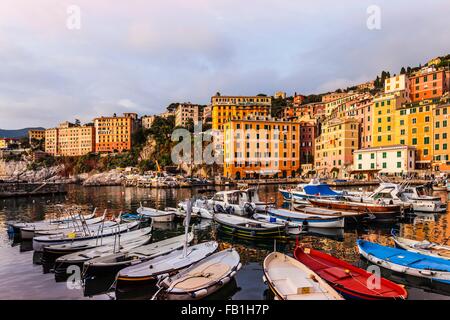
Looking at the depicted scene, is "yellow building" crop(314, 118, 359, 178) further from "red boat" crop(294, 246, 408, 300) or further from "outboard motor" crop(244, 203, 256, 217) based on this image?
"red boat" crop(294, 246, 408, 300)

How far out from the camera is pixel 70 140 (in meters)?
159

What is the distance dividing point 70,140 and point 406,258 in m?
171

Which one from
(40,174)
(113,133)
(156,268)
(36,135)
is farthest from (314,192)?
(36,135)

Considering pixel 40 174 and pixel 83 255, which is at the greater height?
pixel 40 174

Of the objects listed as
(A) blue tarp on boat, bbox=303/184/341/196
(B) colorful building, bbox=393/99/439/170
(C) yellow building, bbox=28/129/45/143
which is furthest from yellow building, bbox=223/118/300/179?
Answer: (C) yellow building, bbox=28/129/45/143

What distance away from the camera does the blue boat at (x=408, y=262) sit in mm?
12984

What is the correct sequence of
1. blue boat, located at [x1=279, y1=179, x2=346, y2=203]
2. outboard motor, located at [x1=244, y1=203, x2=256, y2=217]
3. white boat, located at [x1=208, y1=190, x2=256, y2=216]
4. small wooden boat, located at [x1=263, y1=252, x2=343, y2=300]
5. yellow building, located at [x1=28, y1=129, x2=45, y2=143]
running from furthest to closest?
1. yellow building, located at [x1=28, y1=129, x2=45, y2=143]
2. blue boat, located at [x1=279, y1=179, x2=346, y2=203]
3. white boat, located at [x1=208, y1=190, x2=256, y2=216]
4. outboard motor, located at [x1=244, y1=203, x2=256, y2=217]
5. small wooden boat, located at [x1=263, y1=252, x2=343, y2=300]

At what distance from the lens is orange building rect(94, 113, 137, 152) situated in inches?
5856

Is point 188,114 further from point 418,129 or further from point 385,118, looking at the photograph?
point 418,129

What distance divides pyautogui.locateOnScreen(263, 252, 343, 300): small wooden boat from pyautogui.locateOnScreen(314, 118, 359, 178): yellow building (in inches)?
2728

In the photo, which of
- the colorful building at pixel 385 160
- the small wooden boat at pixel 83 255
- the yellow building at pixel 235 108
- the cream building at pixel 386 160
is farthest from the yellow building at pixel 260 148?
the small wooden boat at pixel 83 255

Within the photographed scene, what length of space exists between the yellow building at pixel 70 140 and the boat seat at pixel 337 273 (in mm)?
158067
